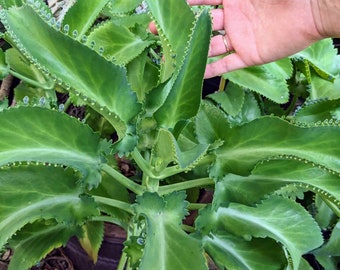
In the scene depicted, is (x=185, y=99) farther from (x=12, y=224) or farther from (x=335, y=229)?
(x=335, y=229)

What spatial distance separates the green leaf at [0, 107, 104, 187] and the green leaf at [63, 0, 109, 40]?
0.73 ft

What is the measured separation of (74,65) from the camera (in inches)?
19.3

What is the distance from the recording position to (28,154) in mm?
491

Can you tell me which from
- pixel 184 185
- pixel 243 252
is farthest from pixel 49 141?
pixel 243 252

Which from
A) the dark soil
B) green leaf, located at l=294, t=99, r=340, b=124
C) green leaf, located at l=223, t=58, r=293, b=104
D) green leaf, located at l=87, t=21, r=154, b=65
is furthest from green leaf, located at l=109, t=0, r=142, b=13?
the dark soil

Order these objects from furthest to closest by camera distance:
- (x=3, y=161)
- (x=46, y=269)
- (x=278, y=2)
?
1. (x=46, y=269)
2. (x=278, y=2)
3. (x=3, y=161)

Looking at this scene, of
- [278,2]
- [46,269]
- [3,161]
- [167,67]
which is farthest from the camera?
[46,269]

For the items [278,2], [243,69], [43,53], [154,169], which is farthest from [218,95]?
A: [43,53]

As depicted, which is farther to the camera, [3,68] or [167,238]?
[3,68]

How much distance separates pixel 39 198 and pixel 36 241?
133 millimetres

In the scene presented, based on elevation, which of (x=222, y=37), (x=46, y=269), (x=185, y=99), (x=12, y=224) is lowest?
(x=46, y=269)

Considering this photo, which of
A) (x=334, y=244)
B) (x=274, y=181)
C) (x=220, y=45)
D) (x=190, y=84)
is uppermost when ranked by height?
(x=220, y=45)

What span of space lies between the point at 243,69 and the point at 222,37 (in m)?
0.06

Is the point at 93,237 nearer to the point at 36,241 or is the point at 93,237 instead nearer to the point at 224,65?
the point at 36,241
